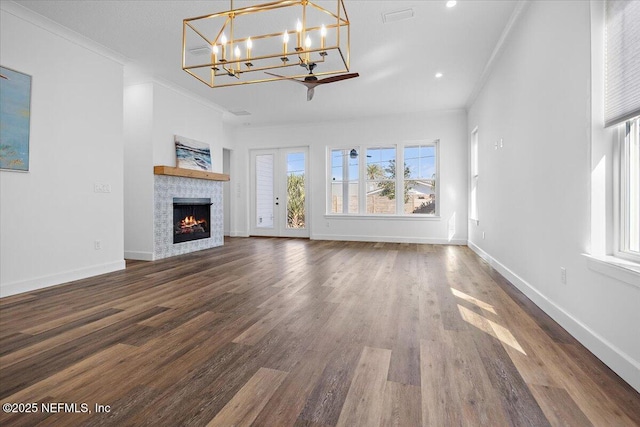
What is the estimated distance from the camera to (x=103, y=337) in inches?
84.0

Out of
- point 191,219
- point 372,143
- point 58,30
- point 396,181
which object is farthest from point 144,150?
point 396,181

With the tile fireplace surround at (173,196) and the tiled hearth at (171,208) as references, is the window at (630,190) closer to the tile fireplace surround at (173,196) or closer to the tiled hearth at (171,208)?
the tile fireplace surround at (173,196)

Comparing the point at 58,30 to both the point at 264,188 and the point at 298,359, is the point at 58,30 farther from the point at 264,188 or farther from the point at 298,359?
the point at 264,188

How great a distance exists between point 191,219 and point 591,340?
594 cm

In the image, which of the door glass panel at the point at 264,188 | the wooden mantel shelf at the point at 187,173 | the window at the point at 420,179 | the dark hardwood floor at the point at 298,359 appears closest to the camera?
the dark hardwood floor at the point at 298,359

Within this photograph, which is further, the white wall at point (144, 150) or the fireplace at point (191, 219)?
the fireplace at point (191, 219)

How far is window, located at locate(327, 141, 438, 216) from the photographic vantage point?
727 cm

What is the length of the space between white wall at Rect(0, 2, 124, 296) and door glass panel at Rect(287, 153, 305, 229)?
427 cm

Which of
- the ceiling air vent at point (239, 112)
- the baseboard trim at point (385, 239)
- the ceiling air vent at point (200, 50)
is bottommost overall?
the baseboard trim at point (385, 239)

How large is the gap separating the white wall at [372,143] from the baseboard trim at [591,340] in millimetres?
3921

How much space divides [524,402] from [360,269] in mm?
2944

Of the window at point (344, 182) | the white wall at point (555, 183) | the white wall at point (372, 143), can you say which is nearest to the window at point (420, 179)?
the white wall at point (372, 143)

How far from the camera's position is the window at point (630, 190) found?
1753 mm

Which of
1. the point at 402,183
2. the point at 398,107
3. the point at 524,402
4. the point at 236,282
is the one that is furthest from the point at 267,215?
the point at 524,402
